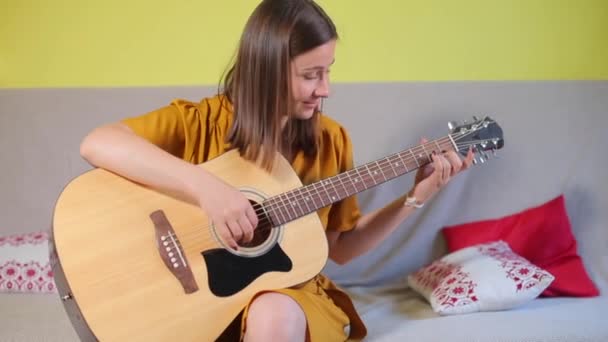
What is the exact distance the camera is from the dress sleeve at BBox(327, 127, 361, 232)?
140 centimetres

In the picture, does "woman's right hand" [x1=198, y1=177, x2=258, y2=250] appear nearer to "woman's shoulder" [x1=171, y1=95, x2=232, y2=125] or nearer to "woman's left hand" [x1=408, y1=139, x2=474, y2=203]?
"woman's shoulder" [x1=171, y1=95, x2=232, y2=125]

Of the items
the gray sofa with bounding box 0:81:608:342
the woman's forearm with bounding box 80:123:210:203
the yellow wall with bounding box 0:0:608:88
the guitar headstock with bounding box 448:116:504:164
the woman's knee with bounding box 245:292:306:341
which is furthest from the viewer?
the yellow wall with bounding box 0:0:608:88

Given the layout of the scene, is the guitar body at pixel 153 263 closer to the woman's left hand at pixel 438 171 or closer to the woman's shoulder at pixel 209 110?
the woman's shoulder at pixel 209 110

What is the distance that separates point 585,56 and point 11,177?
5.71 feet

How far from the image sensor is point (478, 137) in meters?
1.38

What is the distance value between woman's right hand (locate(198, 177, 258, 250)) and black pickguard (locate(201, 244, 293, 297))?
32mm

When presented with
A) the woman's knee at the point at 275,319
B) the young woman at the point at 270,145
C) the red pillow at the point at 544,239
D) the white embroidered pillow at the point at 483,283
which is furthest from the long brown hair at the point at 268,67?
the red pillow at the point at 544,239

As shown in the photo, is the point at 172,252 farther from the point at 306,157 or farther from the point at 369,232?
the point at 369,232

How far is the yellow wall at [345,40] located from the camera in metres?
1.91

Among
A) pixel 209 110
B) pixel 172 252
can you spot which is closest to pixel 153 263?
pixel 172 252

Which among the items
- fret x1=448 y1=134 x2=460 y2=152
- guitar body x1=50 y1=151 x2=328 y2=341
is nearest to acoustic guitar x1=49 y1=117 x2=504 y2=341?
guitar body x1=50 y1=151 x2=328 y2=341

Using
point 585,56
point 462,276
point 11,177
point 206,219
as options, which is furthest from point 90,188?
point 585,56

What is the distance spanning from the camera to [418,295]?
65.2 inches

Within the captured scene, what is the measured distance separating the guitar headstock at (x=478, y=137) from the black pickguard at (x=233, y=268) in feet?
1.57
